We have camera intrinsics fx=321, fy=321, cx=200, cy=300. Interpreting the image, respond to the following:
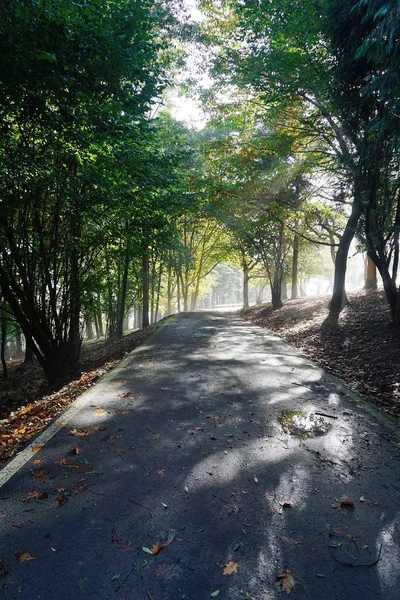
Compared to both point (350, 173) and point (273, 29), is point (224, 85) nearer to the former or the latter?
point (273, 29)

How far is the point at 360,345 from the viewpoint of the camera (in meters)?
7.80

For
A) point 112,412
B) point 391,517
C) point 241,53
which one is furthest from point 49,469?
point 241,53

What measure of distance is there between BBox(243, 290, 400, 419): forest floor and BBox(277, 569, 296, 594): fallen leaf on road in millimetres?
3265

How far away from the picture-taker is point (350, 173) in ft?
26.9

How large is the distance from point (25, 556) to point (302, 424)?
10.6 feet

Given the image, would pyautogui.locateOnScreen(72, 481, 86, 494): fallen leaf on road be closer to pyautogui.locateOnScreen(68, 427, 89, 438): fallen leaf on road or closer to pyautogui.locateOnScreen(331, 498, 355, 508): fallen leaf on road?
pyautogui.locateOnScreen(68, 427, 89, 438): fallen leaf on road

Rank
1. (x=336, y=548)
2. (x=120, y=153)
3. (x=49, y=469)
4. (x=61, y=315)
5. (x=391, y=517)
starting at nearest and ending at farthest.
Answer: (x=336, y=548) < (x=391, y=517) < (x=49, y=469) < (x=120, y=153) < (x=61, y=315)

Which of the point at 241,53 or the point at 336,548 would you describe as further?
the point at 241,53

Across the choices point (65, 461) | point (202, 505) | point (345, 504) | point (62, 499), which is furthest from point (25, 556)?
point (345, 504)

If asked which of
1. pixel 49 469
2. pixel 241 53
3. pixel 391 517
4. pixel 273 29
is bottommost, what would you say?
pixel 391 517

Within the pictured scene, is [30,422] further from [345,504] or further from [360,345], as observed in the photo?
[360,345]

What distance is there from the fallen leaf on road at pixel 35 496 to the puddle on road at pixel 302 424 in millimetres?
2695

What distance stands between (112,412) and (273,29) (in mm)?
9677

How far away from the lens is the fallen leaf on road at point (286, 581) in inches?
77.7
